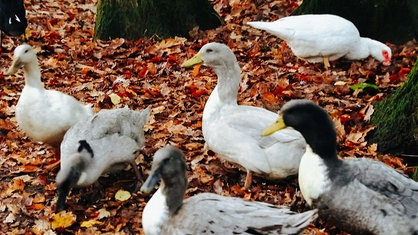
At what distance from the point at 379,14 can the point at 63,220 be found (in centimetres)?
532

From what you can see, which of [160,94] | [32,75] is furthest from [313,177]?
[32,75]

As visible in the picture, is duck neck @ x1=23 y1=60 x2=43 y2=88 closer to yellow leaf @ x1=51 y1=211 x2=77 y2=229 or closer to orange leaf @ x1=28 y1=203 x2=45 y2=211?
orange leaf @ x1=28 y1=203 x2=45 y2=211

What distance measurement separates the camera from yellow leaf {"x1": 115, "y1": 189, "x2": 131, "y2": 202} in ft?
17.9

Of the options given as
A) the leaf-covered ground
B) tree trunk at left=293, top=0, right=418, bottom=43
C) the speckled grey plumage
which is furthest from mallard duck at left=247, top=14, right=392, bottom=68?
the speckled grey plumage

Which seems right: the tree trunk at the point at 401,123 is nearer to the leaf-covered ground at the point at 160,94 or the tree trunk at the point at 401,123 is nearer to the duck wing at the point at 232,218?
the leaf-covered ground at the point at 160,94

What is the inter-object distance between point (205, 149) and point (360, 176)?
1.99m

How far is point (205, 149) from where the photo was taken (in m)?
6.11

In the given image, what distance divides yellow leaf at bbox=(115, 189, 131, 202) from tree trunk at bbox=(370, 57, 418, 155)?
2452mm

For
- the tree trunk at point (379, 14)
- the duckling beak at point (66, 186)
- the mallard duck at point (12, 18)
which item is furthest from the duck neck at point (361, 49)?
the mallard duck at point (12, 18)

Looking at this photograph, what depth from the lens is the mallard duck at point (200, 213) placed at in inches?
161

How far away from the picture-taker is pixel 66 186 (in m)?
5.09

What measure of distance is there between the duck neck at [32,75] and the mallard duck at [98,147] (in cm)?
83

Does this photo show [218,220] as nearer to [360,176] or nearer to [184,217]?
[184,217]

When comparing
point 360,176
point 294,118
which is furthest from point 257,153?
point 360,176
